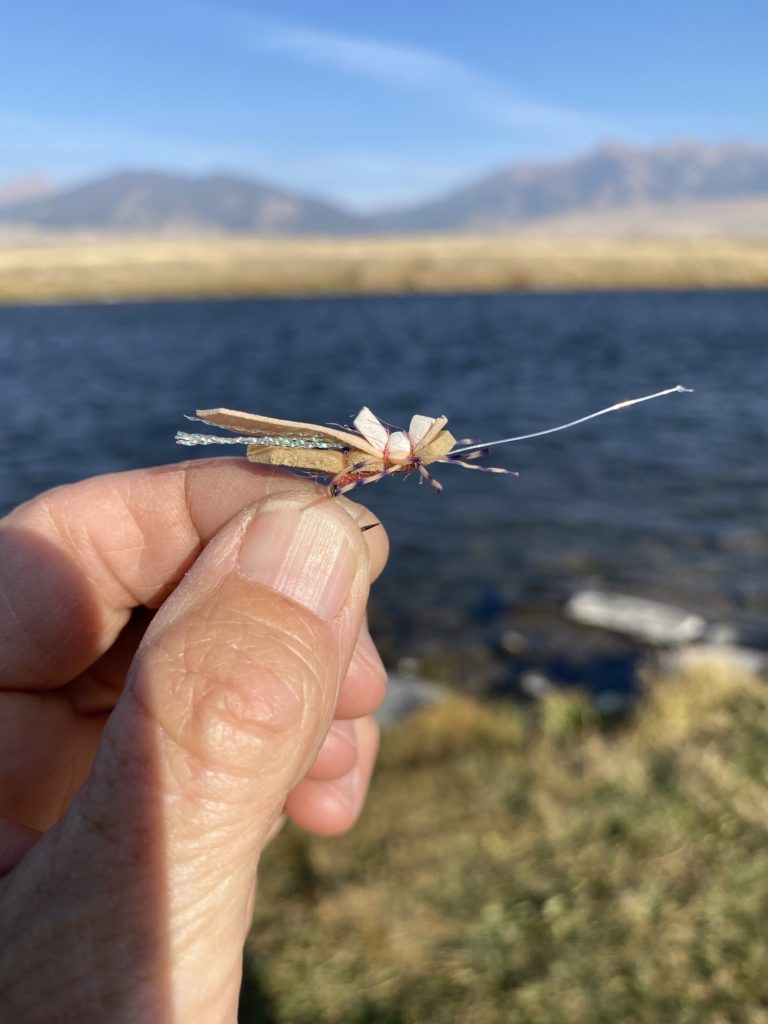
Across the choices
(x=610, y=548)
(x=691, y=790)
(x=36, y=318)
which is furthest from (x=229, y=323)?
(x=691, y=790)

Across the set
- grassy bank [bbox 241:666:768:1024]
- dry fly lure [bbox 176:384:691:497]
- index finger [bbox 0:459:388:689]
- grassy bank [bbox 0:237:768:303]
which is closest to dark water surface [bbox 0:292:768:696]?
grassy bank [bbox 241:666:768:1024]

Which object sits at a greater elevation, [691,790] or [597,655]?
→ [691,790]

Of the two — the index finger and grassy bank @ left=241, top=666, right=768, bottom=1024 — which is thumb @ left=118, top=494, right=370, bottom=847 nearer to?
the index finger

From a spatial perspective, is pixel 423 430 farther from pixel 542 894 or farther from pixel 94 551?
pixel 542 894

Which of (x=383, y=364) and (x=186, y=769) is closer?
(x=186, y=769)

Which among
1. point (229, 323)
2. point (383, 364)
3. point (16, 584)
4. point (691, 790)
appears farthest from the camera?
point (229, 323)

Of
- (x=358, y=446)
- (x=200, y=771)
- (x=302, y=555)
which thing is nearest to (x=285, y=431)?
(x=358, y=446)

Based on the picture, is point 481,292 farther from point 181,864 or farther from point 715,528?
point 181,864
